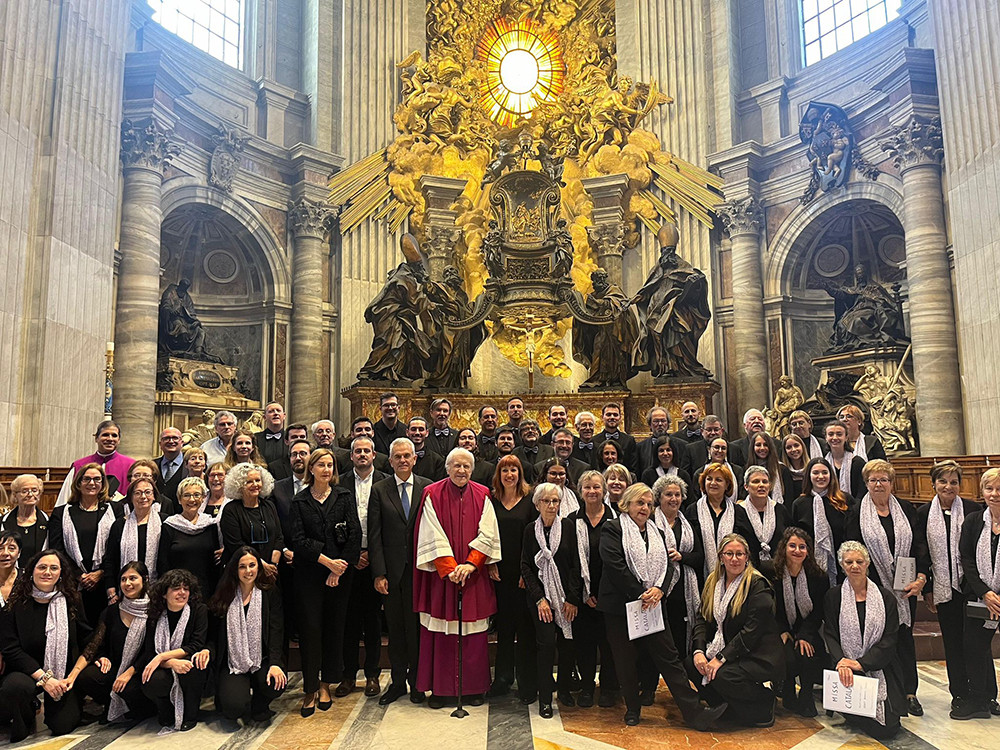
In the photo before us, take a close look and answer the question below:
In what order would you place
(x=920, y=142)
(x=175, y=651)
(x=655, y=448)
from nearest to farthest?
(x=175, y=651), (x=655, y=448), (x=920, y=142)

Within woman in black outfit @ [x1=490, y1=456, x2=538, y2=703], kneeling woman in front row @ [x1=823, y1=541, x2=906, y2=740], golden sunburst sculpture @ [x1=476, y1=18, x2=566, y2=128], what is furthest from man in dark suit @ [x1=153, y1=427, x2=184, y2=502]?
golden sunburst sculpture @ [x1=476, y1=18, x2=566, y2=128]

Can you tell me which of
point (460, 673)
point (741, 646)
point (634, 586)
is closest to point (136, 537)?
point (460, 673)

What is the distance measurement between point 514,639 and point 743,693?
1.46m

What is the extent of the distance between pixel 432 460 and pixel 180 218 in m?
9.54

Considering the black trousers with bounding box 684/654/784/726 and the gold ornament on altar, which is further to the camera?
the gold ornament on altar

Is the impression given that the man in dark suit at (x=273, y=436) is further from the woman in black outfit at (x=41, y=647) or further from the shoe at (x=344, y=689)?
the woman in black outfit at (x=41, y=647)

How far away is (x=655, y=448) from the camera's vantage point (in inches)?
274

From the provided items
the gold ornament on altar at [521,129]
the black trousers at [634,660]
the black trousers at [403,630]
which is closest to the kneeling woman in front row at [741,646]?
the black trousers at [634,660]

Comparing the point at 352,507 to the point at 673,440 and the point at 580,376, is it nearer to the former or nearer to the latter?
the point at 673,440

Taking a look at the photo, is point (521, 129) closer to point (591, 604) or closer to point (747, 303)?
point (747, 303)

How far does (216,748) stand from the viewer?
157 inches

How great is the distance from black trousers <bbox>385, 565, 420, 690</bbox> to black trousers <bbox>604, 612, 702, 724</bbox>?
4.08ft

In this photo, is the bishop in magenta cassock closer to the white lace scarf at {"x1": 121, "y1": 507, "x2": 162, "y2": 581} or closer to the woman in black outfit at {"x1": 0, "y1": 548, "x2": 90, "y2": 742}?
the white lace scarf at {"x1": 121, "y1": 507, "x2": 162, "y2": 581}

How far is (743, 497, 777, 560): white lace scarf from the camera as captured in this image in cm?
463
